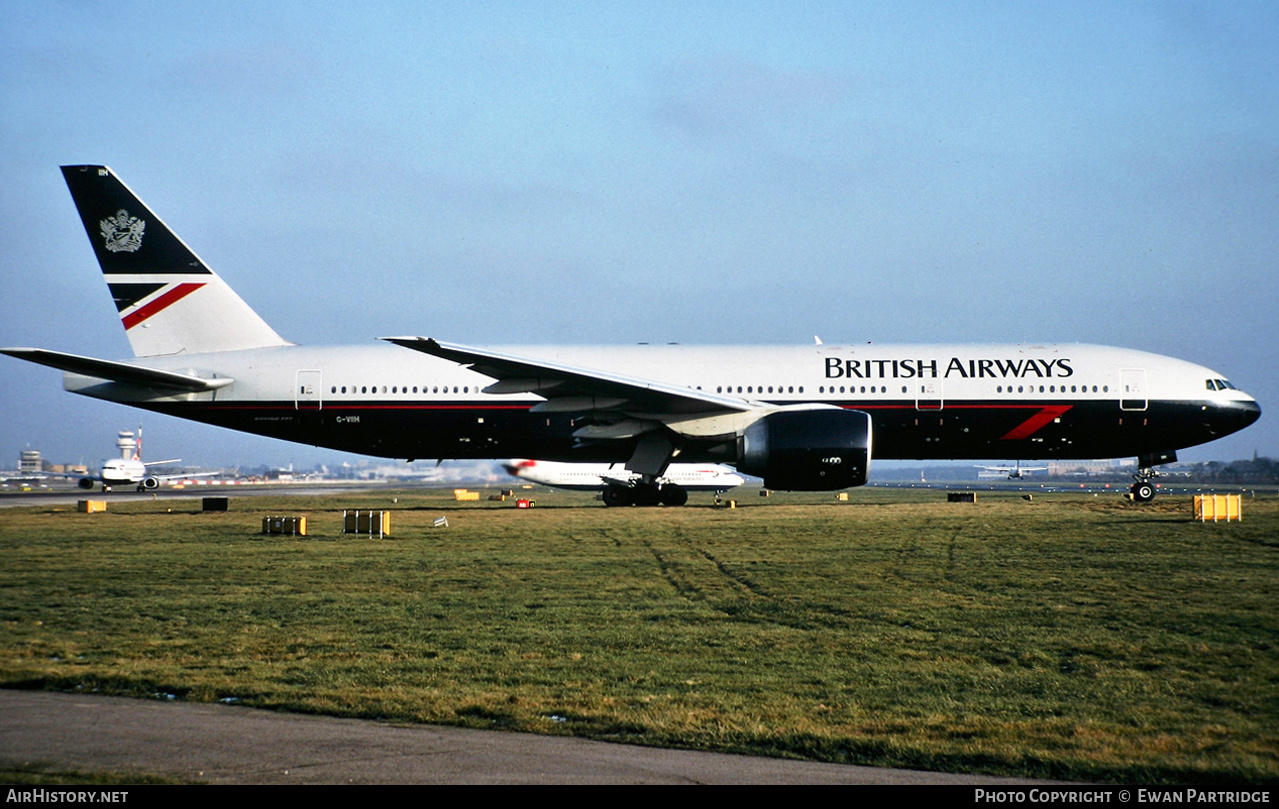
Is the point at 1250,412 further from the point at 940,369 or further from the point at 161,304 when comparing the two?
the point at 161,304

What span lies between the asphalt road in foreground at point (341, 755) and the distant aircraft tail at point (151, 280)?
22.9 metres

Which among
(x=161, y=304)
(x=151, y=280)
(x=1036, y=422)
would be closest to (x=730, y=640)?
(x=1036, y=422)

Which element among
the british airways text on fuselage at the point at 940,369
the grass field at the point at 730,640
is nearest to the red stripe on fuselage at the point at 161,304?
the grass field at the point at 730,640

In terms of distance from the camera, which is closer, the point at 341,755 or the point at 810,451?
the point at 341,755

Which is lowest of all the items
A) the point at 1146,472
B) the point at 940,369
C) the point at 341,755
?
the point at 341,755

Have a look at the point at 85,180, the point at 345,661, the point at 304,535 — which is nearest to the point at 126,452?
the point at 85,180

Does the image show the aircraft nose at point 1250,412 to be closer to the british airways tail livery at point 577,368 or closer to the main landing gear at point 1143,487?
the british airways tail livery at point 577,368

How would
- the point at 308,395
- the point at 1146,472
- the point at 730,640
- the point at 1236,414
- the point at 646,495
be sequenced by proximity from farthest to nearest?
the point at 1146,472 → the point at 646,495 → the point at 1236,414 → the point at 308,395 → the point at 730,640

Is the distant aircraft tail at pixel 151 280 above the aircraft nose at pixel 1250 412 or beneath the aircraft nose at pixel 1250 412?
above

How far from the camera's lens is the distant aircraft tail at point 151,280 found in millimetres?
27250

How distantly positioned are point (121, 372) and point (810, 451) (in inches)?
681

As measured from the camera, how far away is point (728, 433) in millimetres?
23844

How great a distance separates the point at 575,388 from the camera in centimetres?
2341

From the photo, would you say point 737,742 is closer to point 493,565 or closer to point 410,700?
point 410,700
